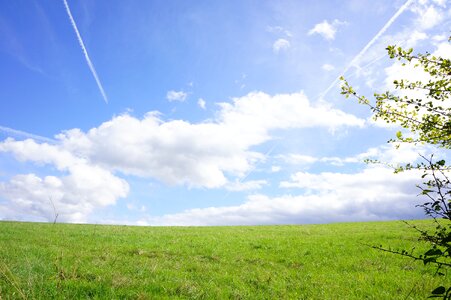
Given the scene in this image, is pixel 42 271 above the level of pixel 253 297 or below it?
above

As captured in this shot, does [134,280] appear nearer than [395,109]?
No

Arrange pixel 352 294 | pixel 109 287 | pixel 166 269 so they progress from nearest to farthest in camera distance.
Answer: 1. pixel 109 287
2. pixel 352 294
3. pixel 166 269

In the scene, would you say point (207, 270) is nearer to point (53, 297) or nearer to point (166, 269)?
point (166, 269)

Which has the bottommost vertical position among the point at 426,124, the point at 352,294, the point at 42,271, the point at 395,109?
the point at 352,294

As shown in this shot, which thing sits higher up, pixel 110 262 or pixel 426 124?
pixel 426 124

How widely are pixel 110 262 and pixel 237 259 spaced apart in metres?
5.80

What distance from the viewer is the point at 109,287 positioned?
1045 centimetres

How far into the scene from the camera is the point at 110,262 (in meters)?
14.9

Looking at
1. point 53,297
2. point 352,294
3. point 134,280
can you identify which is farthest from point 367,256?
point 53,297

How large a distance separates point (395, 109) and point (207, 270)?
9.91 m

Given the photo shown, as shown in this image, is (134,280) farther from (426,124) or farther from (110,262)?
(426,124)

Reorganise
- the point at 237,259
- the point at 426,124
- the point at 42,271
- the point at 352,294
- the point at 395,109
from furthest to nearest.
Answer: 1. the point at 237,259
2. the point at 42,271
3. the point at 352,294
4. the point at 395,109
5. the point at 426,124

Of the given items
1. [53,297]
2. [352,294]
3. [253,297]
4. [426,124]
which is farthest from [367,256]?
[53,297]

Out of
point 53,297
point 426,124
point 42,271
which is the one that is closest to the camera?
point 426,124
